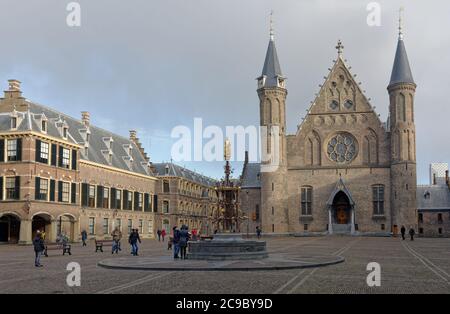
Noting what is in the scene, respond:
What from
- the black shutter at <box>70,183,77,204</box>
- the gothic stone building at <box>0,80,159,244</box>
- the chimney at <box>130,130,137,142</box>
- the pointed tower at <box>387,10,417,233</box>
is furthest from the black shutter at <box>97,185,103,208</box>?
the pointed tower at <box>387,10,417,233</box>

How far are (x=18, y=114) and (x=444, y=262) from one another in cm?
3464

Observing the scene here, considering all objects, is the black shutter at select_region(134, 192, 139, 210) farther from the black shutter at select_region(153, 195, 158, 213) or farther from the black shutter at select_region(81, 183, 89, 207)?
the black shutter at select_region(81, 183, 89, 207)

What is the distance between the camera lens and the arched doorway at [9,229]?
148ft

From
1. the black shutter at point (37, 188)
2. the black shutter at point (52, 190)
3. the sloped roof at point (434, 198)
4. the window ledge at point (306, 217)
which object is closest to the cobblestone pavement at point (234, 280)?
the black shutter at point (37, 188)

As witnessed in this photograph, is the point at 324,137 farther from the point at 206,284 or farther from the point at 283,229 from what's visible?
the point at 206,284

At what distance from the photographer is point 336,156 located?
213 ft

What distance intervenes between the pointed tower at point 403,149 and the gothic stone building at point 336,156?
114mm

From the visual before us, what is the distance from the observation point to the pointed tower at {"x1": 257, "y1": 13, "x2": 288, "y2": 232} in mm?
63688

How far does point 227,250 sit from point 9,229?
93.2ft

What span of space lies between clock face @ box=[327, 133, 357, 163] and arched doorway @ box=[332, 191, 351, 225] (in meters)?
4.31

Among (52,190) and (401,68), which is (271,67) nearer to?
(401,68)
